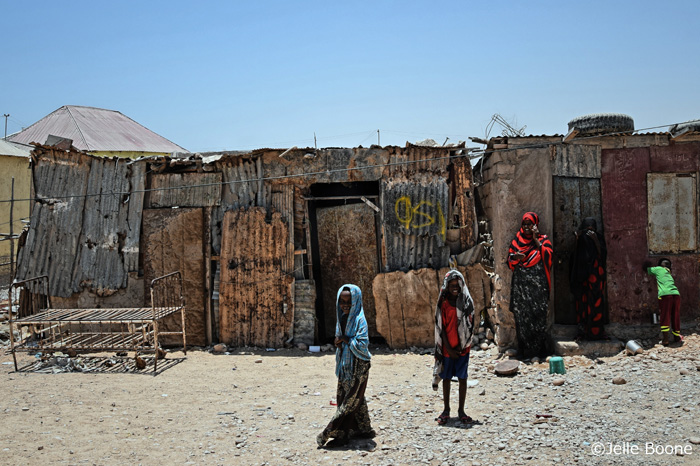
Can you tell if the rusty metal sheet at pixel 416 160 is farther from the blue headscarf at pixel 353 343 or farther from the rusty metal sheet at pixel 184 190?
the blue headscarf at pixel 353 343

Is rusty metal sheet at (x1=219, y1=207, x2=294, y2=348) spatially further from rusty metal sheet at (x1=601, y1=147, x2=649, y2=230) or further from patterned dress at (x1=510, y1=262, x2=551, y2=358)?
rusty metal sheet at (x1=601, y1=147, x2=649, y2=230)

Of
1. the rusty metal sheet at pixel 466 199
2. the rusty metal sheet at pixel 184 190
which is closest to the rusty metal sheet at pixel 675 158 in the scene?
the rusty metal sheet at pixel 466 199

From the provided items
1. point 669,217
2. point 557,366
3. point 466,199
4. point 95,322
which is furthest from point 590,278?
point 95,322

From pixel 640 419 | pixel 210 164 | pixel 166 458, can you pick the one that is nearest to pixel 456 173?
pixel 210 164

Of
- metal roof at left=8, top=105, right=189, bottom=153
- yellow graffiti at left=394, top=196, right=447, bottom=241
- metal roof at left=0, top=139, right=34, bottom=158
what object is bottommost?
yellow graffiti at left=394, top=196, right=447, bottom=241

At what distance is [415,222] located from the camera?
8781mm

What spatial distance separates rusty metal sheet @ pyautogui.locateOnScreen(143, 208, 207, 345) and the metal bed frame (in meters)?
0.18

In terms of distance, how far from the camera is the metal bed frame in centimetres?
789

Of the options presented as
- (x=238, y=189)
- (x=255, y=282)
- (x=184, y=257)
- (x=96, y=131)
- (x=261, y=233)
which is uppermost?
(x=96, y=131)

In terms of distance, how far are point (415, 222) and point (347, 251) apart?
4.35ft

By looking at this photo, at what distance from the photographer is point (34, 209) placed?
376 inches

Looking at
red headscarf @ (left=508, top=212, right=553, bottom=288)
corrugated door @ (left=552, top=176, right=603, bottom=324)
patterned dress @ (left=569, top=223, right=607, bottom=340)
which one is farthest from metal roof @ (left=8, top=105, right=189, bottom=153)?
patterned dress @ (left=569, top=223, right=607, bottom=340)

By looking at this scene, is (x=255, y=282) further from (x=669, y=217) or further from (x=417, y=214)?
(x=669, y=217)

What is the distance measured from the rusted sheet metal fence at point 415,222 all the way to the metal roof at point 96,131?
47.6ft
